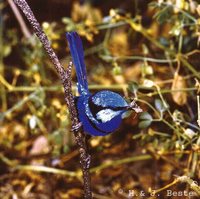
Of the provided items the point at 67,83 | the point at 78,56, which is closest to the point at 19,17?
the point at 78,56

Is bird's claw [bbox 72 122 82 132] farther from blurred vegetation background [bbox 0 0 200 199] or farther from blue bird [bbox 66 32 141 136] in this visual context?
blurred vegetation background [bbox 0 0 200 199]

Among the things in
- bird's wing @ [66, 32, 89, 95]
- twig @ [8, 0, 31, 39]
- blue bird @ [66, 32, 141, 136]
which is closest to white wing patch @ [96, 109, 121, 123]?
blue bird @ [66, 32, 141, 136]

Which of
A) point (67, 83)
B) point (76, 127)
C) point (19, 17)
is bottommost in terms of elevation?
point (76, 127)

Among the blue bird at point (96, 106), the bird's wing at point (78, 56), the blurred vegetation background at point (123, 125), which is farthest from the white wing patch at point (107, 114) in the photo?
the blurred vegetation background at point (123, 125)

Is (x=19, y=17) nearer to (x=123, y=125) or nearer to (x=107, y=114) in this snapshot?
(x=123, y=125)

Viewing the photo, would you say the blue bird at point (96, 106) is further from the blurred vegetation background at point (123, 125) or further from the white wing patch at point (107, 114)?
the blurred vegetation background at point (123, 125)

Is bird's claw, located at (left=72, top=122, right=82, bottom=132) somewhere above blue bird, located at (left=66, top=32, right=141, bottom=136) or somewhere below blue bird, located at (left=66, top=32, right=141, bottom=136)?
below

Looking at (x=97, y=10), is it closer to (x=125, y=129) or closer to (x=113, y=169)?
(x=125, y=129)
